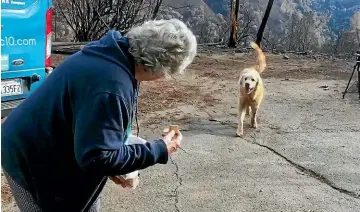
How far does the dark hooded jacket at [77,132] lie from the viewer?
67.6 inches

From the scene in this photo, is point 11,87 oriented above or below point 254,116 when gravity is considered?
above

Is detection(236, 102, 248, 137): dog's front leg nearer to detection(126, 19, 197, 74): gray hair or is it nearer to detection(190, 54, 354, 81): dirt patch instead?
detection(190, 54, 354, 81): dirt patch

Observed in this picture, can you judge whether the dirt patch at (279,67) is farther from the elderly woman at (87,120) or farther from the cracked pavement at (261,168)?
the elderly woman at (87,120)

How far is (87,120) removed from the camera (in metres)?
1.71

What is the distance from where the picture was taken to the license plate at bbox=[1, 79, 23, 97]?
201 inches

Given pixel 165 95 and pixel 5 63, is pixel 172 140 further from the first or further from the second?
pixel 165 95

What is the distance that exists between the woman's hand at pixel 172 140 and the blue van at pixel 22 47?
3.31m

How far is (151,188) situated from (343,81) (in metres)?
7.07

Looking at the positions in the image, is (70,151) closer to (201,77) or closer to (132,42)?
(132,42)

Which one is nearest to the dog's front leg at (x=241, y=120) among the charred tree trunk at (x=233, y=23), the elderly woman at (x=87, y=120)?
the elderly woman at (x=87, y=120)

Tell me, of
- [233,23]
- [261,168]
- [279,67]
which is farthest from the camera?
[233,23]

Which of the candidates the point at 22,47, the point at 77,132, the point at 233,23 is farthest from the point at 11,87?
the point at 233,23

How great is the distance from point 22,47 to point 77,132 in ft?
12.4

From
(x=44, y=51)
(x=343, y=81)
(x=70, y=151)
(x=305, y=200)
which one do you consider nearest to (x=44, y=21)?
(x=44, y=51)
